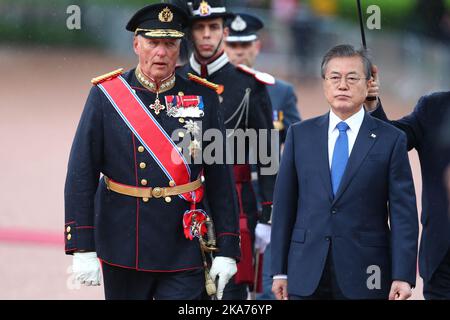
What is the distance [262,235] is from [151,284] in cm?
145

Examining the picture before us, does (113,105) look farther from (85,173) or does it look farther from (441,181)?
(441,181)

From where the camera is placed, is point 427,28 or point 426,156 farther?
point 427,28

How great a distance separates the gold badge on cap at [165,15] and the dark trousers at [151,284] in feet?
3.65

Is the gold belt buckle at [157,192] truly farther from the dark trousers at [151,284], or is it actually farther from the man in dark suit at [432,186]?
the man in dark suit at [432,186]

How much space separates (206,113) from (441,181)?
3.59 feet

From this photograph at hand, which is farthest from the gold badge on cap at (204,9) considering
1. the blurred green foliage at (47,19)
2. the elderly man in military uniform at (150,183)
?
the blurred green foliage at (47,19)

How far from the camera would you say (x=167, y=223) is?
605 cm

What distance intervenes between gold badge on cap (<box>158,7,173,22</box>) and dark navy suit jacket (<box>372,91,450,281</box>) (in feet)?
3.29

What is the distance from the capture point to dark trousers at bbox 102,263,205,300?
19.7 ft

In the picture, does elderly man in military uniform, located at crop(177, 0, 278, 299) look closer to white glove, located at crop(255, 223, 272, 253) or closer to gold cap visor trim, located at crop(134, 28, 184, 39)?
white glove, located at crop(255, 223, 272, 253)

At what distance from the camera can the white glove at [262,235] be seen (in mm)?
7363

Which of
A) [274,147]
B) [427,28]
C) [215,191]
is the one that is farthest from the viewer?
[427,28]

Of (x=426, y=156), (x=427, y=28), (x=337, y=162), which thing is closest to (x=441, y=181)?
(x=426, y=156)
